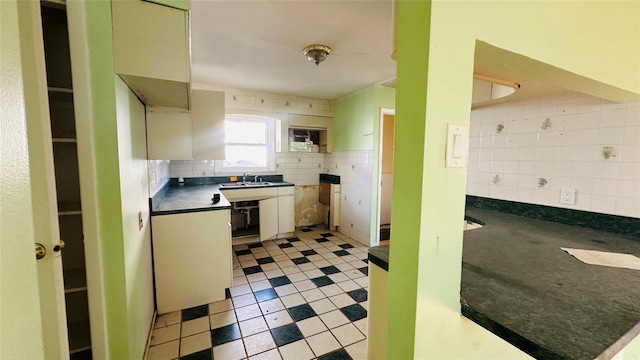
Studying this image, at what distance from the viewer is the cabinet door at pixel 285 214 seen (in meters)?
3.62

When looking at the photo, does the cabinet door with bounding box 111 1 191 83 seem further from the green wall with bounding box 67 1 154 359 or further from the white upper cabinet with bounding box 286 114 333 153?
the white upper cabinet with bounding box 286 114 333 153

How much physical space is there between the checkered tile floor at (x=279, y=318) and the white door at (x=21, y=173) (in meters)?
1.29

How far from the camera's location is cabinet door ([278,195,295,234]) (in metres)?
3.62

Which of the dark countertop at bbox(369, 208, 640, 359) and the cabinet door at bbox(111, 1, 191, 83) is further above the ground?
the cabinet door at bbox(111, 1, 191, 83)

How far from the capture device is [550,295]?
0.70 meters

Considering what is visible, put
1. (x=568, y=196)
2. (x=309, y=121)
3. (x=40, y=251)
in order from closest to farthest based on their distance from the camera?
(x=40, y=251), (x=568, y=196), (x=309, y=121)

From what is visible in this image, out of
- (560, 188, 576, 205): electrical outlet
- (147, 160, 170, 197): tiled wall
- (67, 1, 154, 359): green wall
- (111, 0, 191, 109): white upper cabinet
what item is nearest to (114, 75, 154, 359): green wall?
(67, 1, 154, 359): green wall

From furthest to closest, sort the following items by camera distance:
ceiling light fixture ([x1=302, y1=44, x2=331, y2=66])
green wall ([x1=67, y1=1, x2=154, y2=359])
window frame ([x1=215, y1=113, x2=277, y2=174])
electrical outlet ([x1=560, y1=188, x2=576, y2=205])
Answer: window frame ([x1=215, y1=113, x2=277, y2=174]) < ceiling light fixture ([x1=302, y1=44, x2=331, y2=66]) < electrical outlet ([x1=560, y1=188, x2=576, y2=205]) < green wall ([x1=67, y1=1, x2=154, y2=359])

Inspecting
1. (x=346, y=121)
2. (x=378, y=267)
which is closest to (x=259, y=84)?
(x=346, y=121)

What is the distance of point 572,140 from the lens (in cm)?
140

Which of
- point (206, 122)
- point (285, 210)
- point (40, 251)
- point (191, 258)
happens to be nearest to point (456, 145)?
point (40, 251)

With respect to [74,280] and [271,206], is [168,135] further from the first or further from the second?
[271,206]

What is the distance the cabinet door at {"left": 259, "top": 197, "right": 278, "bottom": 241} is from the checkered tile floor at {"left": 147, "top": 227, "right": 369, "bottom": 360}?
494mm

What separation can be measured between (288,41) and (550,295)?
7.23 feet
